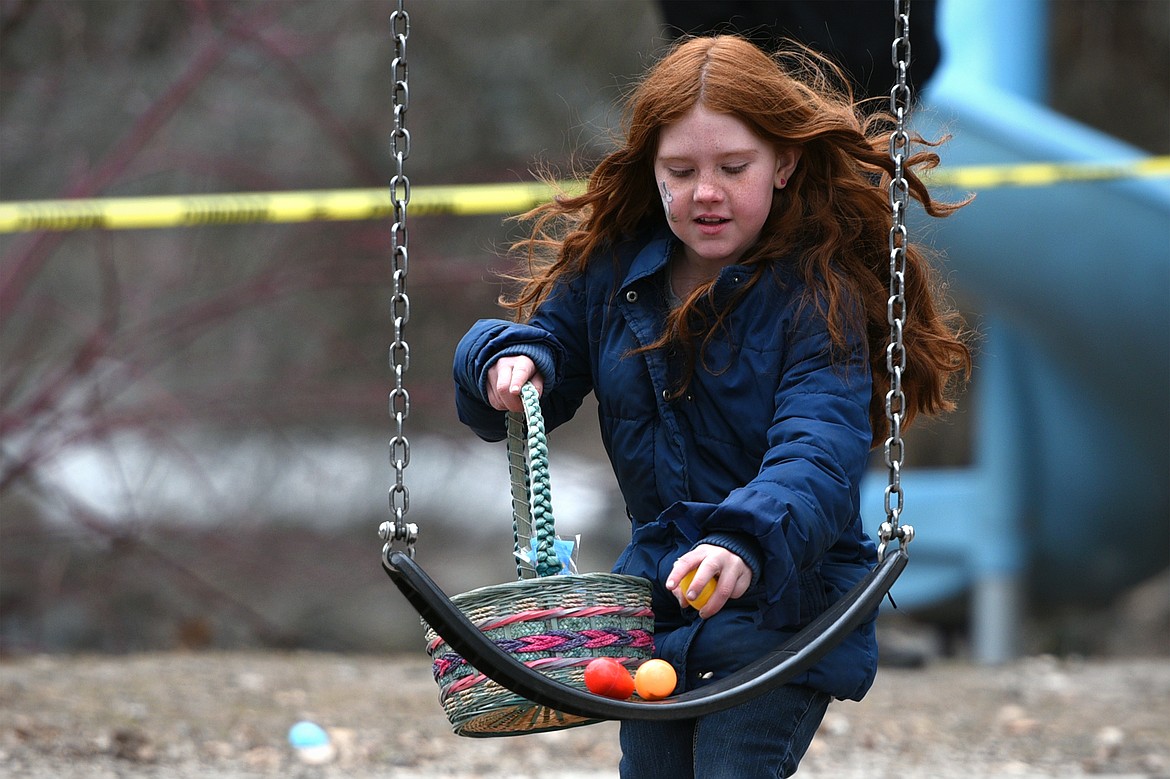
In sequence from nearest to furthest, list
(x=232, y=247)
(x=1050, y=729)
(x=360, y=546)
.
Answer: (x=1050, y=729)
(x=360, y=546)
(x=232, y=247)

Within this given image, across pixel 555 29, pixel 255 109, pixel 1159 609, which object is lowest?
pixel 1159 609

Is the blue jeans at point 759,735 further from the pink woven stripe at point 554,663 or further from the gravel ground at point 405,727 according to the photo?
the gravel ground at point 405,727

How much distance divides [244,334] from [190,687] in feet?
12.8

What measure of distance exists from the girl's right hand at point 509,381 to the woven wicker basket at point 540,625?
25 millimetres

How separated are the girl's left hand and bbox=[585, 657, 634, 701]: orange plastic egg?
19 centimetres

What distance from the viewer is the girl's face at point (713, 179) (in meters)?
2.21

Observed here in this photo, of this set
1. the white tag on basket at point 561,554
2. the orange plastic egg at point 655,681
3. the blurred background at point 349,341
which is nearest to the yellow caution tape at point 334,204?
the blurred background at point 349,341

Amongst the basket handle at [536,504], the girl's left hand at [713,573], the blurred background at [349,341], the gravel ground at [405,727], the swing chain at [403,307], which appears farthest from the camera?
the blurred background at [349,341]

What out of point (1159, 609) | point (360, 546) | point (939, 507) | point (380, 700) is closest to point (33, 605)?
point (360, 546)

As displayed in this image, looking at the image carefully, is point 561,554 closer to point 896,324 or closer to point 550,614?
point 550,614

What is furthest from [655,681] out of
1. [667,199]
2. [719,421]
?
[667,199]

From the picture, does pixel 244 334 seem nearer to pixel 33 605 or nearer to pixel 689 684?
pixel 33 605

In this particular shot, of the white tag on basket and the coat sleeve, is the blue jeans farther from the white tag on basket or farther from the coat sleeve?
the white tag on basket

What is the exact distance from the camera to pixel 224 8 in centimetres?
646
